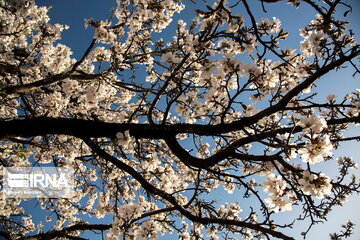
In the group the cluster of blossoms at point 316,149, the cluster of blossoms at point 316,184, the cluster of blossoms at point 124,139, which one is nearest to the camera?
the cluster of blossoms at point 316,149

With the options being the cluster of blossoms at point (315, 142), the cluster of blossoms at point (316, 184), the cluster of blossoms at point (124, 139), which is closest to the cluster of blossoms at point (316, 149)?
the cluster of blossoms at point (315, 142)

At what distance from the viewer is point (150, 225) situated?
Answer: 3.36m

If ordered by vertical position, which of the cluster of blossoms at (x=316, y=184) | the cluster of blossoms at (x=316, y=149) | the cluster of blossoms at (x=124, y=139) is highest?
the cluster of blossoms at (x=124, y=139)

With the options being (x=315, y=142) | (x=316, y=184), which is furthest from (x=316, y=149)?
(x=316, y=184)

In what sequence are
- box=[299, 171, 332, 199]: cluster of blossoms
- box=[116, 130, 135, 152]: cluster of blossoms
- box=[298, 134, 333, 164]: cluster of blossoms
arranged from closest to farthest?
1. box=[298, 134, 333, 164]: cluster of blossoms
2. box=[299, 171, 332, 199]: cluster of blossoms
3. box=[116, 130, 135, 152]: cluster of blossoms

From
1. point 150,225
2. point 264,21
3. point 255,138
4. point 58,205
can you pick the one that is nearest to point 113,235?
point 150,225

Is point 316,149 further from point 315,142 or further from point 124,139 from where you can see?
point 124,139

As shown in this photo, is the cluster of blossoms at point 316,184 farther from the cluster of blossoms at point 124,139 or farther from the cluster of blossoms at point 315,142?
the cluster of blossoms at point 124,139

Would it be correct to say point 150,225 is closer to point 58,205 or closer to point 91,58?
point 91,58

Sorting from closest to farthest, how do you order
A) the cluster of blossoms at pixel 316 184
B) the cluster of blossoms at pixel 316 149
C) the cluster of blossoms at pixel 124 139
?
the cluster of blossoms at pixel 316 149, the cluster of blossoms at pixel 316 184, the cluster of blossoms at pixel 124 139

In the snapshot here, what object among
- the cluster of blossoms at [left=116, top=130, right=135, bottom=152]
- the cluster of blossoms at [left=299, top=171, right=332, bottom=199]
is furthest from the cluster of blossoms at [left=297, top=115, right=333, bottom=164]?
the cluster of blossoms at [left=116, top=130, right=135, bottom=152]

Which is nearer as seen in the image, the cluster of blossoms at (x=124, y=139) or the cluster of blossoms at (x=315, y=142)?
the cluster of blossoms at (x=315, y=142)

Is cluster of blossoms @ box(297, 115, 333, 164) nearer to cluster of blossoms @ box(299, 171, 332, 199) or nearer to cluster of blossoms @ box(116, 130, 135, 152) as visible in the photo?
cluster of blossoms @ box(299, 171, 332, 199)

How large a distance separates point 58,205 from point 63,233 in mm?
3589
